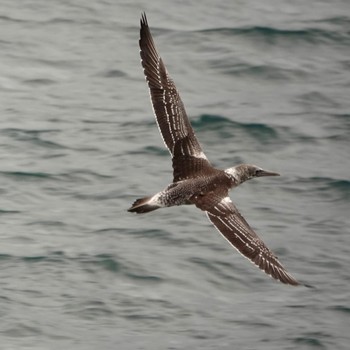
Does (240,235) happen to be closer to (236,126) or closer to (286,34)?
(236,126)

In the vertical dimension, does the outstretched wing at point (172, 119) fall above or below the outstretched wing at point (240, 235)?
above

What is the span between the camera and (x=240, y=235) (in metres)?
11.8

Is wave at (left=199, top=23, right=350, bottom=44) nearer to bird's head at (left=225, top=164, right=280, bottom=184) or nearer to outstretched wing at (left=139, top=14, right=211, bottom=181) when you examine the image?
outstretched wing at (left=139, top=14, right=211, bottom=181)

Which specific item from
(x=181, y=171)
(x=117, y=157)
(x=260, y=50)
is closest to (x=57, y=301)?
(x=181, y=171)

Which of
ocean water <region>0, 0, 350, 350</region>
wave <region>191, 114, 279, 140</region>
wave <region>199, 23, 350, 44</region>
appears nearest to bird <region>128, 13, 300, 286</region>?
ocean water <region>0, 0, 350, 350</region>

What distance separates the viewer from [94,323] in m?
12.0

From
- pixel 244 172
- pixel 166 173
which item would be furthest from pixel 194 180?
pixel 166 173

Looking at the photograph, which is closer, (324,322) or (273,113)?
(324,322)

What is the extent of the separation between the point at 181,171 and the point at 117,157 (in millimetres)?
2628

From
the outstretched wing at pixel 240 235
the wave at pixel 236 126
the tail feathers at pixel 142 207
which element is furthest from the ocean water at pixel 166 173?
the tail feathers at pixel 142 207

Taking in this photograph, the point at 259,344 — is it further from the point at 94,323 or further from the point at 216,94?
the point at 216,94

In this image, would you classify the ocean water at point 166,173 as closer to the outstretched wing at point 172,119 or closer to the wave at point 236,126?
the wave at point 236,126

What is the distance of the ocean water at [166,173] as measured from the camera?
12.1 m

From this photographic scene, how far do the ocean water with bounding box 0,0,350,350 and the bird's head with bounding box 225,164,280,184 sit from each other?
2.96 ft
